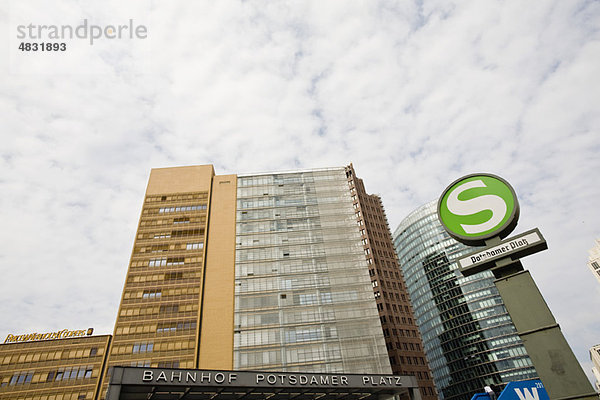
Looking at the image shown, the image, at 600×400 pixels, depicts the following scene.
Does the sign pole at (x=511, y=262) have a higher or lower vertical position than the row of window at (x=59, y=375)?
lower

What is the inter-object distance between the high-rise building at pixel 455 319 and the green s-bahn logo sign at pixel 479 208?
9385 cm

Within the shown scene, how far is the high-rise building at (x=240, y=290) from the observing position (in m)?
49.7

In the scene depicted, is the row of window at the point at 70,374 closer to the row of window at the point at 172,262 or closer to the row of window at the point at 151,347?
the row of window at the point at 151,347

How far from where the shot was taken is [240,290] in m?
54.7

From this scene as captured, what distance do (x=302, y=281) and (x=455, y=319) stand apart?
213 ft

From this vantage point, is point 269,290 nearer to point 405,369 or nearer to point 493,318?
point 405,369

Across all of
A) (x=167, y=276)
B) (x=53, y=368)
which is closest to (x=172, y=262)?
(x=167, y=276)

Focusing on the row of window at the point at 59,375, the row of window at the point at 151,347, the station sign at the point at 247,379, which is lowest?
the station sign at the point at 247,379

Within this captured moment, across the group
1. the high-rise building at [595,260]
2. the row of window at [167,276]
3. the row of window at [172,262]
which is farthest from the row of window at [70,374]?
the high-rise building at [595,260]

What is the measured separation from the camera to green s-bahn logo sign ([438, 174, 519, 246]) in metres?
6.92

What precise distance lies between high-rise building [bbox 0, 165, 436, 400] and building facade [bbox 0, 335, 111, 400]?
0.17 meters

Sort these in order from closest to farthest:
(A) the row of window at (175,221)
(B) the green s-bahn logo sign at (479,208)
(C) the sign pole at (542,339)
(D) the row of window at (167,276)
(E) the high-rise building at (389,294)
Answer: (C) the sign pole at (542,339) < (B) the green s-bahn logo sign at (479,208) < (D) the row of window at (167,276) < (A) the row of window at (175,221) < (E) the high-rise building at (389,294)

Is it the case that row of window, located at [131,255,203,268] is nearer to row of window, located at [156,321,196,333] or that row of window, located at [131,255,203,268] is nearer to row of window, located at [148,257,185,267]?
row of window, located at [148,257,185,267]

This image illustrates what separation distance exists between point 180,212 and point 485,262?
2529 inches
